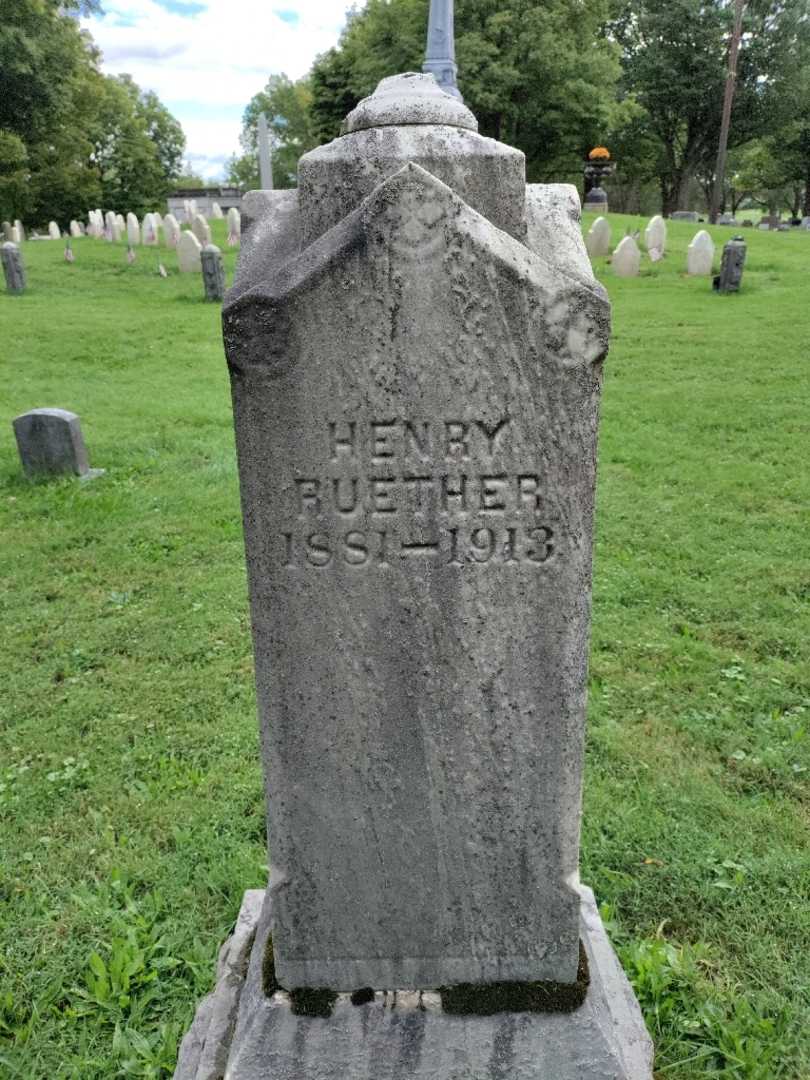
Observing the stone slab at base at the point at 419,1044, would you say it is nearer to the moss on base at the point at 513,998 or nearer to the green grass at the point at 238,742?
the moss on base at the point at 513,998

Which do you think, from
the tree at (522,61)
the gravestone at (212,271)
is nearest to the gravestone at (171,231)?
the gravestone at (212,271)

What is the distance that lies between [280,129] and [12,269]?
6754 cm

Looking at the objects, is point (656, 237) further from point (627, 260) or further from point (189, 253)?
point (189, 253)

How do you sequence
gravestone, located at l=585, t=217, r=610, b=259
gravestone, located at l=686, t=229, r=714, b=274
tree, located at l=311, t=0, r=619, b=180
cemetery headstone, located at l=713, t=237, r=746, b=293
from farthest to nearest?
tree, located at l=311, t=0, r=619, b=180 < gravestone, located at l=585, t=217, r=610, b=259 < gravestone, located at l=686, t=229, r=714, b=274 < cemetery headstone, located at l=713, t=237, r=746, b=293

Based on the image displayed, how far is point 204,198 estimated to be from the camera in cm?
5591

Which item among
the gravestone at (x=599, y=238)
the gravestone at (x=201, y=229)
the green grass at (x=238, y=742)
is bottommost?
the green grass at (x=238, y=742)

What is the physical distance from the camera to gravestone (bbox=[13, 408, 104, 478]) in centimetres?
775

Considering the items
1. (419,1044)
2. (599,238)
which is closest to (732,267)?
(599,238)

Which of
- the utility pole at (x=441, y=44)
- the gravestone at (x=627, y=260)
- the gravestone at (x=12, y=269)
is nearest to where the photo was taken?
the utility pole at (x=441, y=44)

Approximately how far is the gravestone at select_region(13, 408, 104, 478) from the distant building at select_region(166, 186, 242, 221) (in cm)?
4180

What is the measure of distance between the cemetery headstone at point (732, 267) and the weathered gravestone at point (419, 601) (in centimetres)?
1535

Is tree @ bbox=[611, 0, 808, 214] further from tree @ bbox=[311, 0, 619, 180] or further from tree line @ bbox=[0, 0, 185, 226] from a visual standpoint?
tree line @ bbox=[0, 0, 185, 226]

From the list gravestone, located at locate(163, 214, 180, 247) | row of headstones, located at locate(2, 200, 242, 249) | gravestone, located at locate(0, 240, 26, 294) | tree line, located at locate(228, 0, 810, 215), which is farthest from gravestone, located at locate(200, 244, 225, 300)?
tree line, located at locate(228, 0, 810, 215)

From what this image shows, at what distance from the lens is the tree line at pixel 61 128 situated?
2827 centimetres
